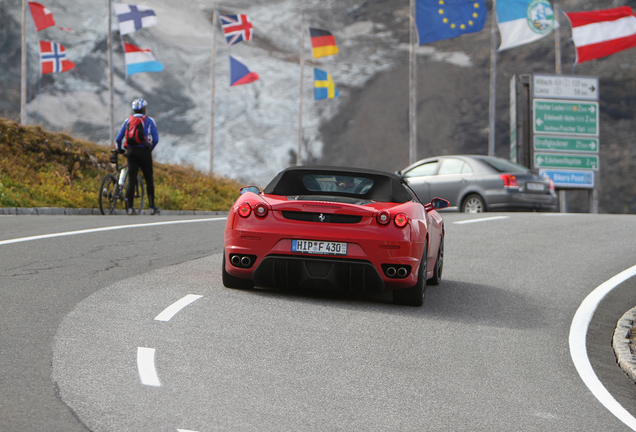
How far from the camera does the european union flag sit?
107 feet

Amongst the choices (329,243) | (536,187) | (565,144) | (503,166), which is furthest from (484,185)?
(329,243)

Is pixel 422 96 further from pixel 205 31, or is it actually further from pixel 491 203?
pixel 491 203

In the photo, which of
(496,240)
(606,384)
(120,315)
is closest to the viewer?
A: (606,384)

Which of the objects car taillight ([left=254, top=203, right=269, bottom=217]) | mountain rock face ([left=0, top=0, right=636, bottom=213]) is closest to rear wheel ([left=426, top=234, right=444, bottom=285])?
car taillight ([left=254, top=203, right=269, bottom=217])

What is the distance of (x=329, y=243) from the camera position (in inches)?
292

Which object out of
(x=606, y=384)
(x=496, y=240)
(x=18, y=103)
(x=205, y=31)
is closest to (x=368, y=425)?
(x=606, y=384)

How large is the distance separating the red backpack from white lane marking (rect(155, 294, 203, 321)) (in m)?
7.67

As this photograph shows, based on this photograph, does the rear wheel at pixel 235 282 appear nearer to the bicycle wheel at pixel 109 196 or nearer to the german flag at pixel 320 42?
the bicycle wheel at pixel 109 196

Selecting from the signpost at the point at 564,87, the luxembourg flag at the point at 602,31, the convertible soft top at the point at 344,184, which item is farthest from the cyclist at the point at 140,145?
the luxembourg flag at the point at 602,31

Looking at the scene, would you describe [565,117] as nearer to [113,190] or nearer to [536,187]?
[536,187]

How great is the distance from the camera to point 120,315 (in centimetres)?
670

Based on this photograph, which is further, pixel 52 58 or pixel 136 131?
pixel 52 58

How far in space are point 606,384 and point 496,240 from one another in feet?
26.4

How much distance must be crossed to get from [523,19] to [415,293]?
2794 centimetres
